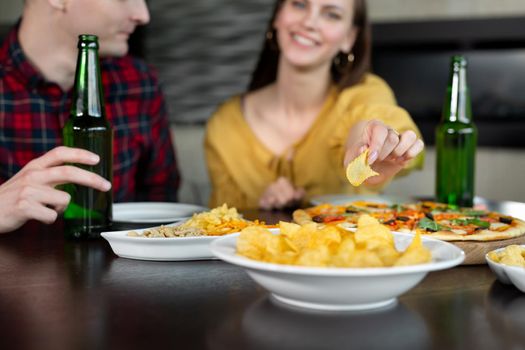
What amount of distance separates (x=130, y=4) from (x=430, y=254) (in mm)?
1301

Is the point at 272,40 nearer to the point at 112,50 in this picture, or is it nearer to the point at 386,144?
the point at 112,50

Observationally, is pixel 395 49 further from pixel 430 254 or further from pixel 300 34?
pixel 430 254

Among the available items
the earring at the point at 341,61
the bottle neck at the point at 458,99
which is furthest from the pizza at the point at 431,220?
the earring at the point at 341,61

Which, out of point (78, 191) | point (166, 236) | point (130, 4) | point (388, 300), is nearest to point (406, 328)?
point (388, 300)

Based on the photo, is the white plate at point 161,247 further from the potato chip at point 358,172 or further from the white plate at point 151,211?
the white plate at point 151,211

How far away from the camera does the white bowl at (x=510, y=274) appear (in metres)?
0.85

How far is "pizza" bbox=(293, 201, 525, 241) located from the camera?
3.67 ft

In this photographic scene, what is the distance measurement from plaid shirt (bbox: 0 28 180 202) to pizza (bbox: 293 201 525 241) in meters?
0.83

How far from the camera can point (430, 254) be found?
761 millimetres

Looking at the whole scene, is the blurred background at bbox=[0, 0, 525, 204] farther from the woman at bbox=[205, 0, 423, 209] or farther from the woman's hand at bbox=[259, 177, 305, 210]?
the woman's hand at bbox=[259, 177, 305, 210]

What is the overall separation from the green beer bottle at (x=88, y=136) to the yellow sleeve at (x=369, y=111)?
0.79m

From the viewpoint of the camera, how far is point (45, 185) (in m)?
1.22

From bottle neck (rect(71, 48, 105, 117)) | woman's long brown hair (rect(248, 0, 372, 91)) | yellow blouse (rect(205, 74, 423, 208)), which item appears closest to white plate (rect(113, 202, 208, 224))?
bottle neck (rect(71, 48, 105, 117))

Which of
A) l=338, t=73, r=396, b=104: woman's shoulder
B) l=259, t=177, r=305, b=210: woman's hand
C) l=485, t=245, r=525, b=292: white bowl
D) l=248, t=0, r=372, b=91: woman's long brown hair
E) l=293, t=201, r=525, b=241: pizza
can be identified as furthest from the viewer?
l=248, t=0, r=372, b=91: woman's long brown hair
